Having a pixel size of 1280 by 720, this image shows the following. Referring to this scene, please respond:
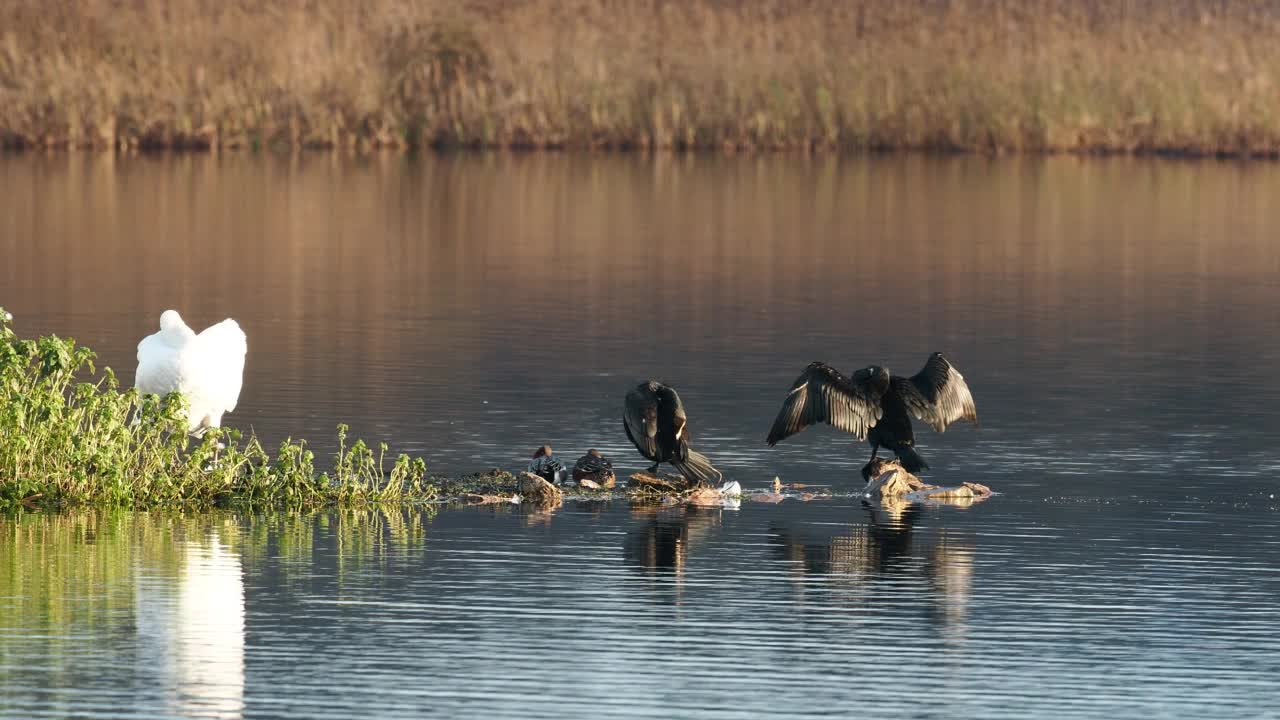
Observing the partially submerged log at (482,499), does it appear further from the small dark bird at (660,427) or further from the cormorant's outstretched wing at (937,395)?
the cormorant's outstretched wing at (937,395)

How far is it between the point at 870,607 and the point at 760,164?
106 ft

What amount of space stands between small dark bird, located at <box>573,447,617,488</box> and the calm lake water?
0.29 meters

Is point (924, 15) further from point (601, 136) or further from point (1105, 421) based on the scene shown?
point (1105, 421)

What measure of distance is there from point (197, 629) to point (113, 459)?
8.82 ft

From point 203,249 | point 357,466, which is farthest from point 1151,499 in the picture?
point 203,249

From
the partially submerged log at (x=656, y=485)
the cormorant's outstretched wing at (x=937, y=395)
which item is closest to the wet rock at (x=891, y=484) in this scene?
the cormorant's outstretched wing at (x=937, y=395)

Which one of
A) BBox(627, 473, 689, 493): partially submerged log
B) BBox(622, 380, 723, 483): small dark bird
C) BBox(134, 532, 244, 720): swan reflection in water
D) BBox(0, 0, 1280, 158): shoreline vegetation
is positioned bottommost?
BBox(134, 532, 244, 720): swan reflection in water

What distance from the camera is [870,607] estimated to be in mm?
11141

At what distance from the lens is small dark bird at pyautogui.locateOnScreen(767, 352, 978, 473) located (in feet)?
46.5

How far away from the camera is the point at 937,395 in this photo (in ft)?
47.6

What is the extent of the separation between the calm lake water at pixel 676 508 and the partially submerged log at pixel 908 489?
0.68 ft

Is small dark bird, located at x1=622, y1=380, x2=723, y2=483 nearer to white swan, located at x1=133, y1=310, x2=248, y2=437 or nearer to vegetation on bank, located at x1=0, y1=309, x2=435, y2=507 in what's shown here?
vegetation on bank, located at x1=0, y1=309, x2=435, y2=507

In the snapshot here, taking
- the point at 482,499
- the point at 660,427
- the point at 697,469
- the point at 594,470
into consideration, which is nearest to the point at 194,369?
the point at 482,499

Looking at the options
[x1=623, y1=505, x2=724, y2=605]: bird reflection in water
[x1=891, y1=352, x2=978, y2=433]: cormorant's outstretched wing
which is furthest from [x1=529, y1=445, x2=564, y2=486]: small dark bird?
[x1=891, y1=352, x2=978, y2=433]: cormorant's outstretched wing
